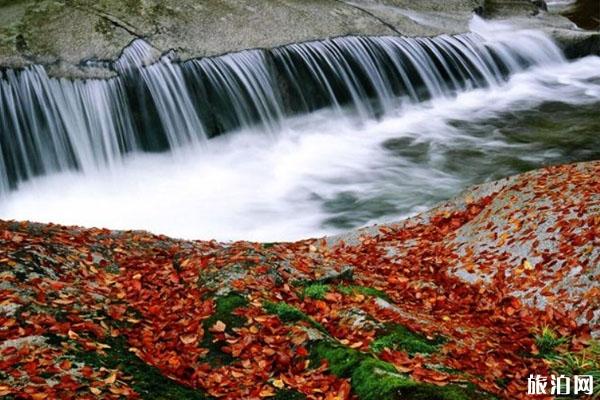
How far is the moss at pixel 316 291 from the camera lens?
570 cm

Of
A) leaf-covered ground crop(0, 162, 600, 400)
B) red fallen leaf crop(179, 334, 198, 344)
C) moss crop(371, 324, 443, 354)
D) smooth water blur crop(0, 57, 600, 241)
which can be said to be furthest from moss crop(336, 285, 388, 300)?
smooth water blur crop(0, 57, 600, 241)

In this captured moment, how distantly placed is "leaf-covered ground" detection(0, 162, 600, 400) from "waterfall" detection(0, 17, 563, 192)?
4.86 metres

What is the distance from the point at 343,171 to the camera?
41.1 ft

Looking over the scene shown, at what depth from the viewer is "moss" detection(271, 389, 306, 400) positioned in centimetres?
411

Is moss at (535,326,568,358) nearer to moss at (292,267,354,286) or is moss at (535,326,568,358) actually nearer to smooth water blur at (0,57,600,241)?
moss at (292,267,354,286)

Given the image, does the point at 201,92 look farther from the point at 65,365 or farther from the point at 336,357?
the point at 65,365

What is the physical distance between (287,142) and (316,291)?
7.98 metres

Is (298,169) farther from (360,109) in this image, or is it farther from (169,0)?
(169,0)

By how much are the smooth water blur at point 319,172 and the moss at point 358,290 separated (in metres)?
4.10

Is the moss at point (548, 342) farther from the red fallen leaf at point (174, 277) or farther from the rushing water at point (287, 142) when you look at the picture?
the rushing water at point (287, 142)

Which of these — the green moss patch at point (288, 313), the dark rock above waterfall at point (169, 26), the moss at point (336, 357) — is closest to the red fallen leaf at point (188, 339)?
the green moss patch at point (288, 313)

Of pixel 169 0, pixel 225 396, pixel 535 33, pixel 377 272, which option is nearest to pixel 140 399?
pixel 225 396

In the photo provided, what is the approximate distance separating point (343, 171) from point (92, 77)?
5.02m

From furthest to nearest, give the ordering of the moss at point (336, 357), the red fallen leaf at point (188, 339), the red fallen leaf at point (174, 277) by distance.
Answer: the red fallen leaf at point (174, 277) → the red fallen leaf at point (188, 339) → the moss at point (336, 357)
